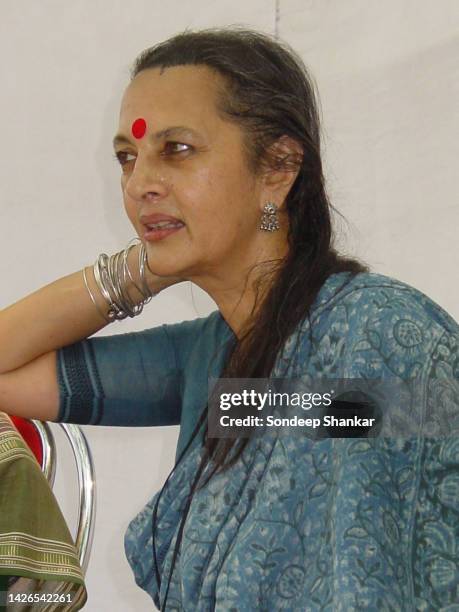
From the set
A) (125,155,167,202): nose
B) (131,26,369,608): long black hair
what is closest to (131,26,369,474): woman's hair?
(131,26,369,608): long black hair

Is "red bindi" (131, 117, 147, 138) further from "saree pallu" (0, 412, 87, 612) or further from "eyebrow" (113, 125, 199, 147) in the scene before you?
"saree pallu" (0, 412, 87, 612)

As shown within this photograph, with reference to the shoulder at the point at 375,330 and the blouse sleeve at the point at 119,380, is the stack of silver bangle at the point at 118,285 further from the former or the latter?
the shoulder at the point at 375,330

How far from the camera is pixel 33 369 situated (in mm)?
1385

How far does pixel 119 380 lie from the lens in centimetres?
141

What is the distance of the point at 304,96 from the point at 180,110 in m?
0.17

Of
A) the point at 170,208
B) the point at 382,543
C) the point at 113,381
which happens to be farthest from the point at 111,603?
the point at 382,543

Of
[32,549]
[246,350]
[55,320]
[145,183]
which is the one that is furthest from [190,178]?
[32,549]

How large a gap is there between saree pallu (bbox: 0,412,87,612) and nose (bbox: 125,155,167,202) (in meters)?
0.31

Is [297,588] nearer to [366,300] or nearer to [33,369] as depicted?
[366,300]

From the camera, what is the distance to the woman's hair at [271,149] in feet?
3.89

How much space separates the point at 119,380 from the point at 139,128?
36 cm

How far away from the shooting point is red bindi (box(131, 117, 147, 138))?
120cm

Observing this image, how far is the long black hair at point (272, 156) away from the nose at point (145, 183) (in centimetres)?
10

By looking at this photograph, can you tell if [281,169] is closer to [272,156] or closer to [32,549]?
[272,156]
